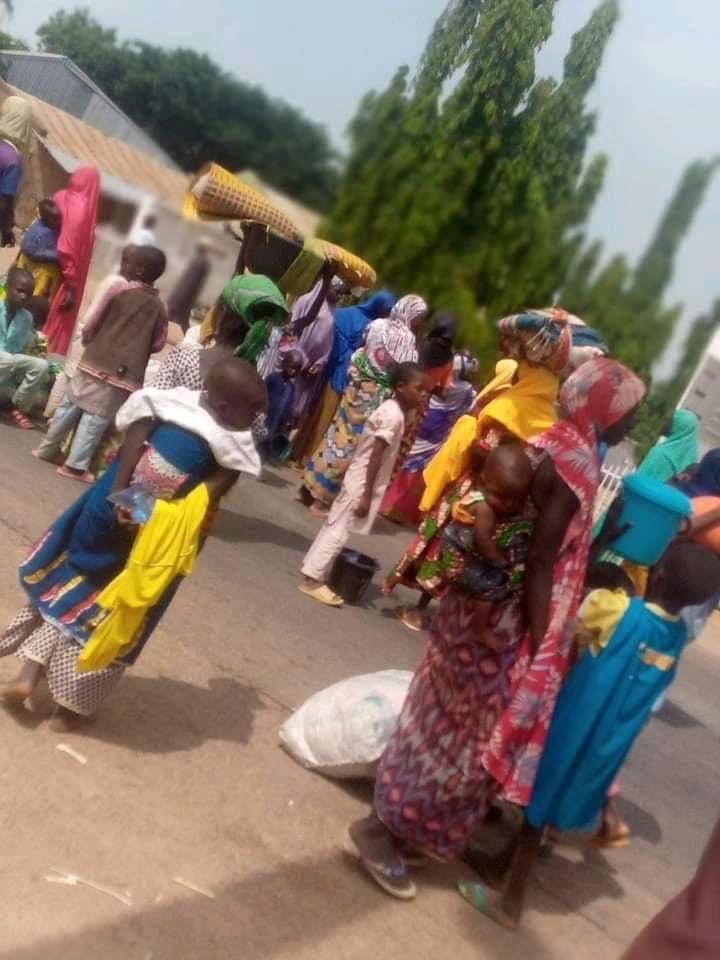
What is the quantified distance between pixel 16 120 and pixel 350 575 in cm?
437

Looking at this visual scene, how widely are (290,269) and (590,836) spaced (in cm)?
237

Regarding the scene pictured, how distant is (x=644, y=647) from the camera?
12.3 feet

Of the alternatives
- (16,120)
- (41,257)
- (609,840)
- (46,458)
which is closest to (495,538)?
(609,840)

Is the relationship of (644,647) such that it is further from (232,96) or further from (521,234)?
(232,96)

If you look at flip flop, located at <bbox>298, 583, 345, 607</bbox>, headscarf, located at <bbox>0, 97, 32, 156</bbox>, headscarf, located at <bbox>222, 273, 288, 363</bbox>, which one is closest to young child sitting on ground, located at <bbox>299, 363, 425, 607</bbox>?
flip flop, located at <bbox>298, 583, 345, 607</bbox>

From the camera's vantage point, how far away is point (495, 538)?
338cm

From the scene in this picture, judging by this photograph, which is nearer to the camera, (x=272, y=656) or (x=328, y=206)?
(x=328, y=206)

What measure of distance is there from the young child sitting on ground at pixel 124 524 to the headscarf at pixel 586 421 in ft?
3.25

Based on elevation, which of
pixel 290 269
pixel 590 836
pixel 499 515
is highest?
pixel 290 269

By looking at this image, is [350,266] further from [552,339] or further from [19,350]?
[19,350]

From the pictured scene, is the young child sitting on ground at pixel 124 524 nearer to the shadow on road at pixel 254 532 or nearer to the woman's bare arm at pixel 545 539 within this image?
the woman's bare arm at pixel 545 539

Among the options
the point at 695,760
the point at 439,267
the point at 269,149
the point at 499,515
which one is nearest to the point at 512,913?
the point at 499,515

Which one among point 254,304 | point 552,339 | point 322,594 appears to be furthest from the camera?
point 322,594

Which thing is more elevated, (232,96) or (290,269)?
(232,96)
